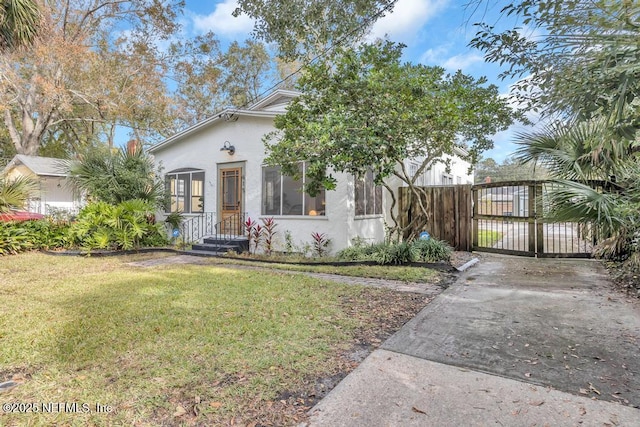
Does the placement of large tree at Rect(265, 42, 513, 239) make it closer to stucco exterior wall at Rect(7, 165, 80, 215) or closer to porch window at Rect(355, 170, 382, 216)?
porch window at Rect(355, 170, 382, 216)

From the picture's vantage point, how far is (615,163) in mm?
5504

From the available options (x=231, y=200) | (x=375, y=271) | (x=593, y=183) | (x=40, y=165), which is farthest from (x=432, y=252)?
(x=40, y=165)

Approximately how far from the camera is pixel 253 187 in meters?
10.1

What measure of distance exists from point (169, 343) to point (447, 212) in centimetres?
855

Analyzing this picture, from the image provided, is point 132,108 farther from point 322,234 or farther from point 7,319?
point 7,319

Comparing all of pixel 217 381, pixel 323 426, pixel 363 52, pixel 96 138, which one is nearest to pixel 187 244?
pixel 363 52

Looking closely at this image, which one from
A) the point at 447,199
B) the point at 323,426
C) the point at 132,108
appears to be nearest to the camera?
the point at 323,426

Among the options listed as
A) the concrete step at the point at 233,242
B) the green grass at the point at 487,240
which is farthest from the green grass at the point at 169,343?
the green grass at the point at 487,240

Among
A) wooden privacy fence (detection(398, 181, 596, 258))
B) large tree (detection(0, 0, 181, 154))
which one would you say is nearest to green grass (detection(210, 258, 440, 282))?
wooden privacy fence (detection(398, 181, 596, 258))

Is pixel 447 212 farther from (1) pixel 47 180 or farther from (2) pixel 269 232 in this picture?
(1) pixel 47 180

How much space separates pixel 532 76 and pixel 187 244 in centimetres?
1052

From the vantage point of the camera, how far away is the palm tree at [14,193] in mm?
8078

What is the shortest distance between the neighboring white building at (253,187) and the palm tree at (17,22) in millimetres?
4427

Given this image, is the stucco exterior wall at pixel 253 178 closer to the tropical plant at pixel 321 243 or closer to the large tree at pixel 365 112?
the tropical plant at pixel 321 243
